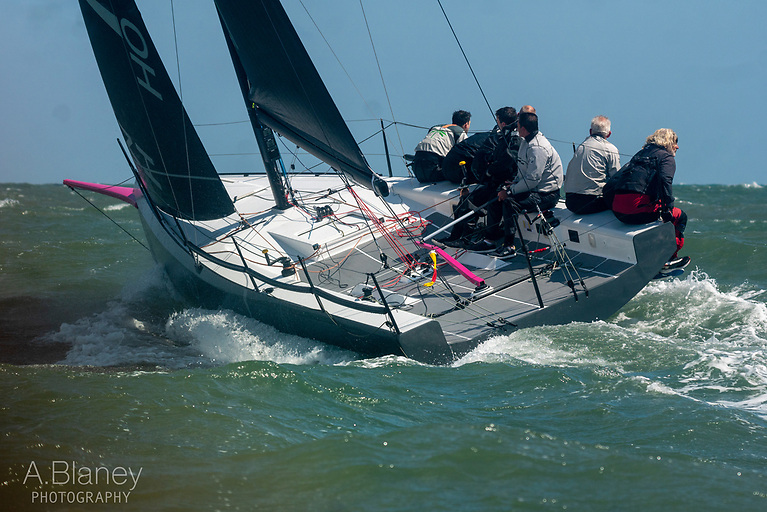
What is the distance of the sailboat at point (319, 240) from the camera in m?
5.13

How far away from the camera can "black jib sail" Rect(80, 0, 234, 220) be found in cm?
617

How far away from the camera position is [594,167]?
5.99 meters

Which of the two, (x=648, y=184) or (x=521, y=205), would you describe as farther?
(x=521, y=205)

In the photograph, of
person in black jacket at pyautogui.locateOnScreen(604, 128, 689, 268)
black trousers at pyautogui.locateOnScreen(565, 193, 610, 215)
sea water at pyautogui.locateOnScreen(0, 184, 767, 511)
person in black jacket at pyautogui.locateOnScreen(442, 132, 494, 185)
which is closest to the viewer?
sea water at pyautogui.locateOnScreen(0, 184, 767, 511)

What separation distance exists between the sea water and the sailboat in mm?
228

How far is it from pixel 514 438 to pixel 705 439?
1027 millimetres

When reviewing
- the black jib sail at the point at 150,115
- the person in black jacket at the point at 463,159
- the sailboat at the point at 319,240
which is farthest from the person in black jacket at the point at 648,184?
the black jib sail at the point at 150,115

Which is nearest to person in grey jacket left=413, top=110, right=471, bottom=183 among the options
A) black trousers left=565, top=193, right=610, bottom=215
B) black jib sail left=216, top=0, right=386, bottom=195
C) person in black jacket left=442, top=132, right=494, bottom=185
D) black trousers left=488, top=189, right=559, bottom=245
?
person in black jacket left=442, top=132, right=494, bottom=185

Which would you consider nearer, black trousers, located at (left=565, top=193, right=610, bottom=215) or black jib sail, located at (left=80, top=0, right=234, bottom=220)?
black trousers, located at (left=565, top=193, right=610, bottom=215)

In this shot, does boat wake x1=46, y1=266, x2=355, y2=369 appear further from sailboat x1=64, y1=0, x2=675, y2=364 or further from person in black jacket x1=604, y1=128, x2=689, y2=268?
person in black jacket x1=604, y1=128, x2=689, y2=268

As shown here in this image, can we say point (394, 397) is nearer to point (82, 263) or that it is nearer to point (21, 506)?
point (21, 506)

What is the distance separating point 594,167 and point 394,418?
325 centimetres

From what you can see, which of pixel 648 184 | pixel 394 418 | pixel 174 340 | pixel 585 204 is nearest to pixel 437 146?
pixel 585 204

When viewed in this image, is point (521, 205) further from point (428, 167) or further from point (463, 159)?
point (428, 167)
